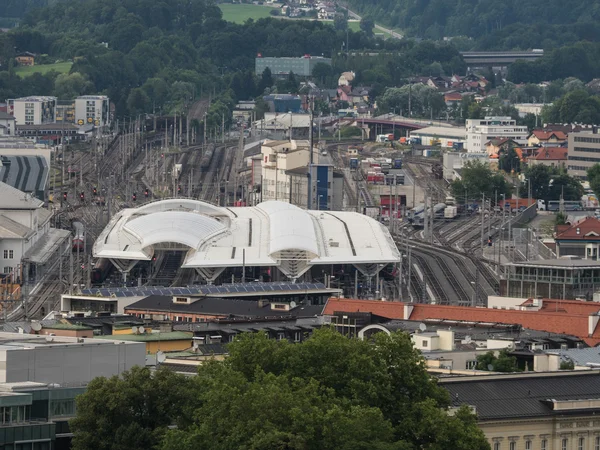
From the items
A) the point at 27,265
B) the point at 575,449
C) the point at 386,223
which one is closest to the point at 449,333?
the point at 575,449

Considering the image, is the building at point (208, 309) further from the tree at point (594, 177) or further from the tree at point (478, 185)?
the tree at point (594, 177)

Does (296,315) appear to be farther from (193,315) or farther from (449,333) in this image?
(449,333)

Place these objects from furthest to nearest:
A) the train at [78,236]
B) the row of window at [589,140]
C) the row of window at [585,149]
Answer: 1. the row of window at [585,149]
2. the row of window at [589,140]
3. the train at [78,236]

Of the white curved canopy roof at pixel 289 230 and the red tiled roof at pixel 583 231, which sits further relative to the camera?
the red tiled roof at pixel 583 231

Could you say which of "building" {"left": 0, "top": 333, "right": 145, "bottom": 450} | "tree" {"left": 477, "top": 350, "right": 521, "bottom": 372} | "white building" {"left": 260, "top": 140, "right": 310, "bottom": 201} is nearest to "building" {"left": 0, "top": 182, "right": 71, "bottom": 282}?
"white building" {"left": 260, "top": 140, "right": 310, "bottom": 201}

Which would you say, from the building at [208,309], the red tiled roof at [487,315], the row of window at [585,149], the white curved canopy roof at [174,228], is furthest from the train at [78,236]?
the row of window at [585,149]

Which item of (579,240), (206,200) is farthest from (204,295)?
(206,200)
